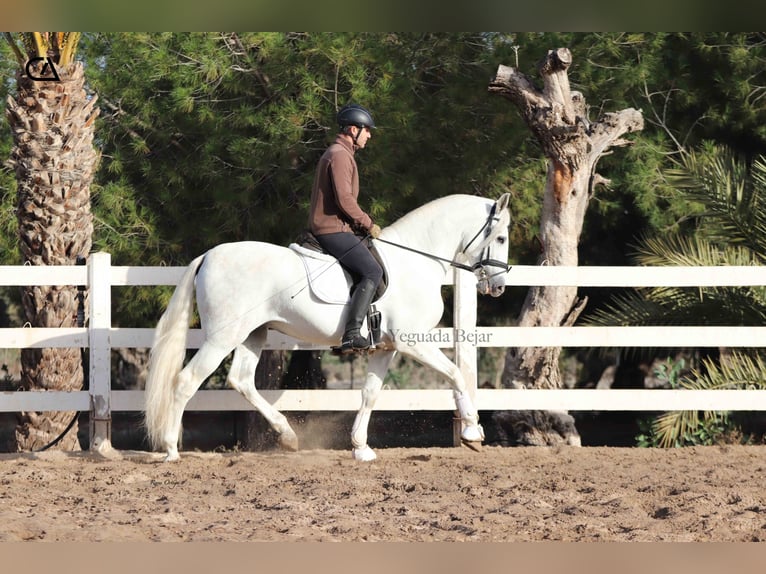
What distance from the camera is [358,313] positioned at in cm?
726

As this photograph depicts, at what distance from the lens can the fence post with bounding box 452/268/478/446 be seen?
28.1 feet

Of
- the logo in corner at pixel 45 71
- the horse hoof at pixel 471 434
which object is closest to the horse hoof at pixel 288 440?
the horse hoof at pixel 471 434

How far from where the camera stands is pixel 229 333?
745cm

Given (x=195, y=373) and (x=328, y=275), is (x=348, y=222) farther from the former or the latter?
(x=195, y=373)

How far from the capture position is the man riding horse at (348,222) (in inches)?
287

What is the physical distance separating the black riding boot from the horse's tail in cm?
129

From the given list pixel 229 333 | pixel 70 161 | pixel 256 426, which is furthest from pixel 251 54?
pixel 229 333

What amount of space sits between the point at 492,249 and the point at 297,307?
164 centimetres

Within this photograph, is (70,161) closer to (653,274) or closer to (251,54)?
(251,54)

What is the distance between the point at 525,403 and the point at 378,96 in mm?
4325

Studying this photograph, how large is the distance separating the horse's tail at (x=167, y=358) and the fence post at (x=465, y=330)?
2444 mm

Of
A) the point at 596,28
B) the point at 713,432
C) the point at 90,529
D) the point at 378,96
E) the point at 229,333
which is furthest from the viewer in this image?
the point at 378,96

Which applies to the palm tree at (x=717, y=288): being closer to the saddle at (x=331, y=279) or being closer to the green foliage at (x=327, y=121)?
the green foliage at (x=327, y=121)

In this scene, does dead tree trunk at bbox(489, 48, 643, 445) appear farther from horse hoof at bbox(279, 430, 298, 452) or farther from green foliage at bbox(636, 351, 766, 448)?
horse hoof at bbox(279, 430, 298, 452)
